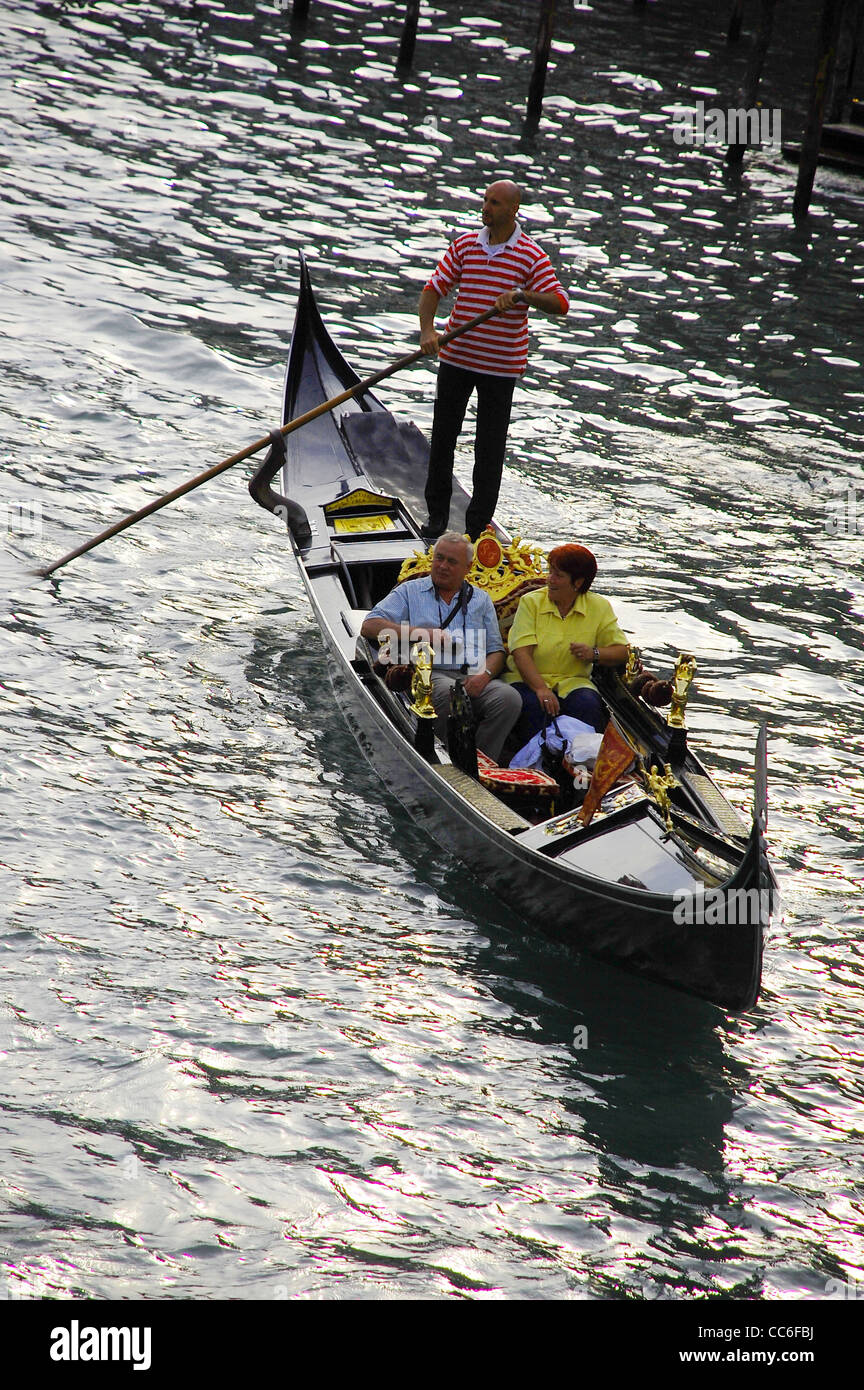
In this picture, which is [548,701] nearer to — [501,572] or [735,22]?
[501,572]

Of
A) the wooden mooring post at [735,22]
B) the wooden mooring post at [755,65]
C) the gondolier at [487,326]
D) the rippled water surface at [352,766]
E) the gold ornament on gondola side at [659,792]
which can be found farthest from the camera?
the wooden mooring post at [735,22]

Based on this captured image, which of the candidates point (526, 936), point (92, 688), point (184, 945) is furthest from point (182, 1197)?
point (92, 688)

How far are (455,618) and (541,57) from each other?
35.7ft

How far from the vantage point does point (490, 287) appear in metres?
6.57

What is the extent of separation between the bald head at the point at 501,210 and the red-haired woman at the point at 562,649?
6.06 feet

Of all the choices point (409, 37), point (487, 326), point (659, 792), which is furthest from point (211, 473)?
point (409, 37)

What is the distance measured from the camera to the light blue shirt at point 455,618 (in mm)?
5602

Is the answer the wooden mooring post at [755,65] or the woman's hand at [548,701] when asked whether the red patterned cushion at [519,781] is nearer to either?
the woman's hand at [548,701]

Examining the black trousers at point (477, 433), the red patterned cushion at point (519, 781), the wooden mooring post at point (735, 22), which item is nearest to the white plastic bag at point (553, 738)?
the red patterned cushion at point (519, 781)

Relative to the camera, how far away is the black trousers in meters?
6.75

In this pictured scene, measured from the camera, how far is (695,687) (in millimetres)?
6730

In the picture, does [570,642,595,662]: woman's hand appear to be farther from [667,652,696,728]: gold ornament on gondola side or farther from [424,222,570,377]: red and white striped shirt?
[424,222,570,377]: red and white striped shirt

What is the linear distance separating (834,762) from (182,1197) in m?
3.58

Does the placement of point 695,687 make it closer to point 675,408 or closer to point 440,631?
point 440,631
